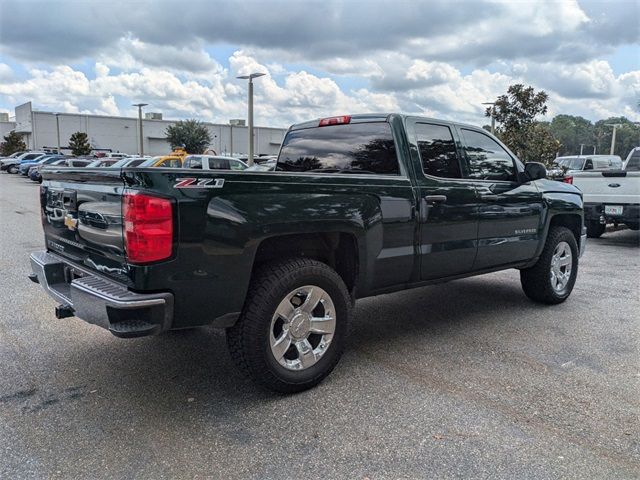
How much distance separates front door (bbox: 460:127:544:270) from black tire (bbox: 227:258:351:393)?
1.91m

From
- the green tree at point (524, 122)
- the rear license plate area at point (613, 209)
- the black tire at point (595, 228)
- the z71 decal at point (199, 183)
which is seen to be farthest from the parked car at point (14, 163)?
the z71 decal at point (199, 183)

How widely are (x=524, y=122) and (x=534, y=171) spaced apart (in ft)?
42.5

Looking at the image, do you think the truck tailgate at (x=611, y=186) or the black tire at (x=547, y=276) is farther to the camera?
the truck tailgate at (x=611, y=186)

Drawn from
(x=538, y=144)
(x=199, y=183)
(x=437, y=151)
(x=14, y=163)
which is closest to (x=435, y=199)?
(x=437, y=151)

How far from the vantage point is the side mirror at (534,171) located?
17.0ft

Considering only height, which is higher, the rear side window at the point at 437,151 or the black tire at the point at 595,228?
the rear side window at the point at 437,151

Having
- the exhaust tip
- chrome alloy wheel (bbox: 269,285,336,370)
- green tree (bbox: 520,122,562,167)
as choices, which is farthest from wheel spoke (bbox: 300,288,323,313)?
green tree (bbox: 520,122,562,167)

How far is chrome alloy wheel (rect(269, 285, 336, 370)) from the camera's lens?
11.4ft

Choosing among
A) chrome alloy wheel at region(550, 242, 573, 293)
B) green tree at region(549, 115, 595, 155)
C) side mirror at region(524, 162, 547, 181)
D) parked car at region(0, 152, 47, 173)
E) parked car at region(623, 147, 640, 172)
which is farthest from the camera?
green tree at region(549, 115, 595, 155)

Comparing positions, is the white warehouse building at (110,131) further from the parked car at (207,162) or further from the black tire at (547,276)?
the black tire at (547,276)

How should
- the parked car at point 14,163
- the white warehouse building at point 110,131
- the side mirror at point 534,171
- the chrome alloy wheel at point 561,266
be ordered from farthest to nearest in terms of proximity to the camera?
1. the white warehouse building at point 110,131
2. the parked car at point 14,163
3. the chrome alloy wheel at point 561,266
4. the side mirror at point 534,171

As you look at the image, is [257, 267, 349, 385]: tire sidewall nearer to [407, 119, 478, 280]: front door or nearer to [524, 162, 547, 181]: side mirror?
[407, 119, 478, 280]: front door

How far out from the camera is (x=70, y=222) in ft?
12.0

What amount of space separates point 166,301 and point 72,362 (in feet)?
5.35
